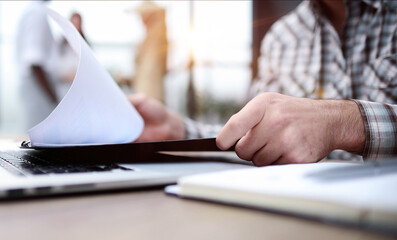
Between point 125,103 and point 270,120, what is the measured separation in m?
0.24

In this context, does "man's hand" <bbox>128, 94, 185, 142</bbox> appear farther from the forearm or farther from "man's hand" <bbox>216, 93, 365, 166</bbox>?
the forearm

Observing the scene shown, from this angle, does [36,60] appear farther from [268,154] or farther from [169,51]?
[169,51]

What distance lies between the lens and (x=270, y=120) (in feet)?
1.57

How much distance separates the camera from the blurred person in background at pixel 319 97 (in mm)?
480

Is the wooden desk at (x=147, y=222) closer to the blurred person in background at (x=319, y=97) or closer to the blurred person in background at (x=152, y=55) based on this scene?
the blurred person in background at (x=319, y=97)

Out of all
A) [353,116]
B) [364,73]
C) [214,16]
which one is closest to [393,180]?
[353,116]

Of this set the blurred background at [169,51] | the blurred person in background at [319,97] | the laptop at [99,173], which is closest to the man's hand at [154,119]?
the blurred person in background at [319,97]

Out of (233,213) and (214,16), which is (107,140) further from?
(214,16)

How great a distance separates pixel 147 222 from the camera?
237 mm

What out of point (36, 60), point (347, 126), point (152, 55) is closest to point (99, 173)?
point (347, 126)

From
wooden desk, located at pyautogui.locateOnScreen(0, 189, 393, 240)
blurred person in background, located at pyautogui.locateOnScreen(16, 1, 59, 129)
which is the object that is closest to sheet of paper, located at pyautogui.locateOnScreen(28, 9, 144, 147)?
wooden desk, located at pyautogui.locateOnScreen(0, 189, 393, 240)

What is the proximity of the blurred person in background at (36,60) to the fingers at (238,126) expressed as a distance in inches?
73.6

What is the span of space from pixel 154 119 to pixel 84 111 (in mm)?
422

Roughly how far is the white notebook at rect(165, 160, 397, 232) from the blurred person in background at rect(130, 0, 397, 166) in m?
0.17
